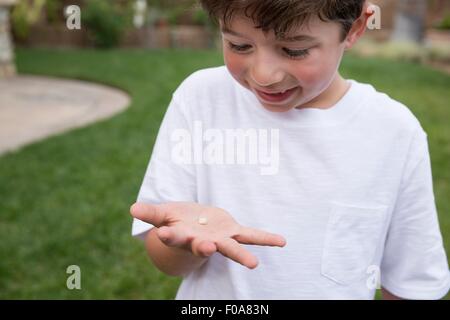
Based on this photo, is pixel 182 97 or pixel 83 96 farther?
pixel 83 96

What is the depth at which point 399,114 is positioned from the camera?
0.75 metres

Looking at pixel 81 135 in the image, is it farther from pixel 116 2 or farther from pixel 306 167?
pixel 116 2

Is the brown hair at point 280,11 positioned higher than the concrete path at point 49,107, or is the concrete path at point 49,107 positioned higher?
the brown hair at point 280,11

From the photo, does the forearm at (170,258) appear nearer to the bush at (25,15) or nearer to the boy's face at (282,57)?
the boy's face at (282,57)

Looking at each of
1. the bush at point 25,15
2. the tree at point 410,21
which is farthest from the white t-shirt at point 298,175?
the tree at point 410,21

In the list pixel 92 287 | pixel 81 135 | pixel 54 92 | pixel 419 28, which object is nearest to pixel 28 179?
pixel 81 135

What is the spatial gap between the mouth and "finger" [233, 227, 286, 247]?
0.16 m

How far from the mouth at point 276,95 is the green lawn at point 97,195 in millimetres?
1027

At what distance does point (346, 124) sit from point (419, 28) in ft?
24.0

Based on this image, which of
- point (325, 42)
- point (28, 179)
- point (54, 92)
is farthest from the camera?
point (54, 92)

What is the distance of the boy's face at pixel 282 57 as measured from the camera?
0.60m

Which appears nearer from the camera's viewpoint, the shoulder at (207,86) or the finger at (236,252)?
the finger at (236,252)

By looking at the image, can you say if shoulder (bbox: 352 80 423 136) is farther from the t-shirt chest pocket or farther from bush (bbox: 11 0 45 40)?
bush (bbox: 11 0 45 40)

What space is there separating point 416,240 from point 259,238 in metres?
0.31
